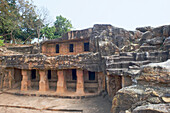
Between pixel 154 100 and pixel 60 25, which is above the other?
pixel 60 25

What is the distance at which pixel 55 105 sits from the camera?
1029 cm

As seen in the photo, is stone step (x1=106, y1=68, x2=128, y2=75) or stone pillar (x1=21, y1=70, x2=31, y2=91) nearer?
stone step (x1=106, y1=68, x2=128, y2=75)

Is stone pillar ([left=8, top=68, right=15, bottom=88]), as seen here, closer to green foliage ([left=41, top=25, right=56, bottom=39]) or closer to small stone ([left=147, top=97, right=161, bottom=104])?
green foliage ([left=41, top=25, right=56, bottom=39])

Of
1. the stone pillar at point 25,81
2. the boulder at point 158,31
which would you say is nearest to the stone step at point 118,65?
the boulder at point 158,31

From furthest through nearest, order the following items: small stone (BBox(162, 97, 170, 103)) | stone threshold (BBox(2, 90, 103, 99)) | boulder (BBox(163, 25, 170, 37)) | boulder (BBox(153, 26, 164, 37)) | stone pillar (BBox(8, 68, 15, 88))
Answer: stone pillar (BBox(8, 68, 15, 88)) → stone threshold (BBox(2, 90, 103, 99)) → boulder (BBox(153, 26, 164, 37)) → boulder (BBox(163, 25, 170, 37)) → small stone (BBox(162, 97, 170, 103))

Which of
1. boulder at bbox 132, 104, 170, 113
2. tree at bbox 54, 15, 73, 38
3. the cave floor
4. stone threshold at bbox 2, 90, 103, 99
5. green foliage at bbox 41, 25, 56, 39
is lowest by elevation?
the cave floor

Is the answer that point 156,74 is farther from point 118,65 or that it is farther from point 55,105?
point 55,105

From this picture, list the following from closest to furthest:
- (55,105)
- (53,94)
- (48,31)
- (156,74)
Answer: (156,74)
(55,105)
(53,94)
(48,31)

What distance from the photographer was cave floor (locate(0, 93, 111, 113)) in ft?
29.9

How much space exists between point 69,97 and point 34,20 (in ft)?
75.4

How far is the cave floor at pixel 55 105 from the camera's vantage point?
29.9 ft

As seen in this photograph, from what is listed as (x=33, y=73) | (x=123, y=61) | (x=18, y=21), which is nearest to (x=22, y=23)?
(x=18, y=21)

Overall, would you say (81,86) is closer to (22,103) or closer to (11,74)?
(22,103)

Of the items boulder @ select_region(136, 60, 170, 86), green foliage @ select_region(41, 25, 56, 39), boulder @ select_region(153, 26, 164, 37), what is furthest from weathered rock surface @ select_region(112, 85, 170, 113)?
green foliage @ select_region(41, 25, 56, 39)
